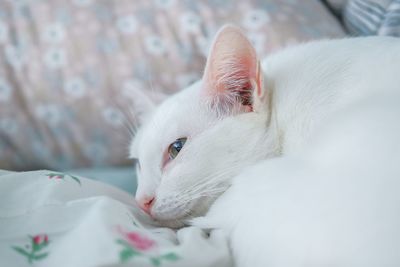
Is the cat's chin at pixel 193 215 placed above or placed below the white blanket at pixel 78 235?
below

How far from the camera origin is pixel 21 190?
0.68 meters

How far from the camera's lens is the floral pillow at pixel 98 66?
122cm

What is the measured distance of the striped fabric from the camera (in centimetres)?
116

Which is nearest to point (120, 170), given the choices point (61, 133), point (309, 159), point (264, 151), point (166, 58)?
point (61, 133)

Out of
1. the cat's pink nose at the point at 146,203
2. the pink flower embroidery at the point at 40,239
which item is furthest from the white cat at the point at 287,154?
the pink flower embroidery at the point at 40,239

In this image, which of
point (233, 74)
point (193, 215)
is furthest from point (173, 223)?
point (233, 74)

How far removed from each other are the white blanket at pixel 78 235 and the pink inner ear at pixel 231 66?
0.80 feet

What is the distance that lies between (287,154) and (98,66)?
27.1 inches

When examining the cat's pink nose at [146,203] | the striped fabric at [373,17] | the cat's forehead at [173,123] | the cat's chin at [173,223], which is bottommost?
the cat's chin at [173,223]

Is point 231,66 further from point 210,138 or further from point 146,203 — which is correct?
point 146,203

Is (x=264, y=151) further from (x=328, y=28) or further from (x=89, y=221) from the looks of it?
(x=328, y=28)

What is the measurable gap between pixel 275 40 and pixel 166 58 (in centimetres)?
28

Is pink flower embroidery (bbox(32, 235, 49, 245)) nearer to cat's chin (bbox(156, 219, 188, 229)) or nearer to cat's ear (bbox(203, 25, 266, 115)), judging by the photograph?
cat's chin (bbox(156, 219, 188, 229))

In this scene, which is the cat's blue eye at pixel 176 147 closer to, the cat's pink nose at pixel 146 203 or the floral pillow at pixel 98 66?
the cat's pink nose at pixel 146 203
